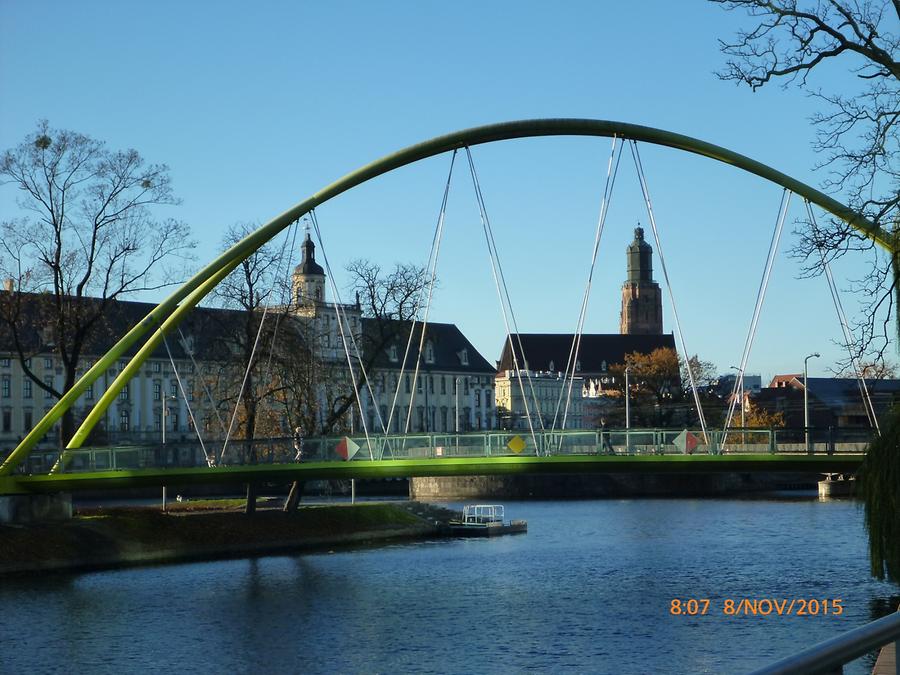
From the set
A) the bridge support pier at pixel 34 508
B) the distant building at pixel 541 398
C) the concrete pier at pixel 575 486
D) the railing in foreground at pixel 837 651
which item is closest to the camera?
the railing in foreground at pixel 837 651

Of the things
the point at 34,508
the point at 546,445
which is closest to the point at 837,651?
the point at 546,445

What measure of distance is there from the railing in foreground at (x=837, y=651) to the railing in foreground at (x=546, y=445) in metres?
27.2

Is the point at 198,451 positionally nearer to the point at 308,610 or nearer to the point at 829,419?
the point at 308,610

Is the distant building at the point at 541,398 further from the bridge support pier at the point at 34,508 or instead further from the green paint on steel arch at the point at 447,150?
the green paint on steel arch at the point at 447,150

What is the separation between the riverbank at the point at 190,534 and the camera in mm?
40719

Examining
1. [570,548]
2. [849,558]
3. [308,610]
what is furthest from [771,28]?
[570,548]

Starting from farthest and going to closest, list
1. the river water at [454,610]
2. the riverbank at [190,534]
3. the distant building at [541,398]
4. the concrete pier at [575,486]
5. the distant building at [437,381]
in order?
the distant building at [541,398] < the distant building at [437,381] < the concrete pier at [575,486] < the riverbank at [190,534] < the river water at [454,610]

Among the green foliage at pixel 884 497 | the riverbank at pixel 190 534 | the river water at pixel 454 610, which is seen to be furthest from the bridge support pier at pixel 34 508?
the green foliage at pixel 884 497

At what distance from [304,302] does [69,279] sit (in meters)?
9.31

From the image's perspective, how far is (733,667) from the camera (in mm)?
22531

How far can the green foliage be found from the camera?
24.8 metres

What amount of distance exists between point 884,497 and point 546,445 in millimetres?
11583

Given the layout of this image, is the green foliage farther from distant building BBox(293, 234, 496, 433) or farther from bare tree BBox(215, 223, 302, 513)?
distant building BBox(293, 234, 496, 433)

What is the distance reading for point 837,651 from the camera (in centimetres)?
486
